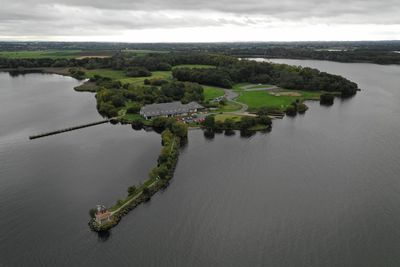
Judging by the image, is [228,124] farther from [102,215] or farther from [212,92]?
[102,215]

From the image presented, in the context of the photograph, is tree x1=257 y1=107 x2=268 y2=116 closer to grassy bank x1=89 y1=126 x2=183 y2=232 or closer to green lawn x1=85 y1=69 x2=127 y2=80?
grassy bank x1=89 y1=126 x2=183 y2=232

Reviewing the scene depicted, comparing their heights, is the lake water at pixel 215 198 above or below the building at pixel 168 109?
below

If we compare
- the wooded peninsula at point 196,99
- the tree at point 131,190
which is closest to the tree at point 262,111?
the wooded peninsula at point 196,99

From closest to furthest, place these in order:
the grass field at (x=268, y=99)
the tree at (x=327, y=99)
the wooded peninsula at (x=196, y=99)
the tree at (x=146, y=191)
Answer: the tree at (x=146, y=191), the wooded peninsula at (x=196, y=99), the grass field at (x=268, y=99), the tree at (x=327, y=99)

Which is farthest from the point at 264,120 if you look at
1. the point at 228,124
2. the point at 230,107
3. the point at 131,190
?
the point at 131,190

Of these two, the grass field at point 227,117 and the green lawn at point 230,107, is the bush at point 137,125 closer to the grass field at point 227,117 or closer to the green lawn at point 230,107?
the grass field at point 227,117

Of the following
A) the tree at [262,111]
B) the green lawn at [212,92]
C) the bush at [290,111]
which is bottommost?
the bush at [290,111]

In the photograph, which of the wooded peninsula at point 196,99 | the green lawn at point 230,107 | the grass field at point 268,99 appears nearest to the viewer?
the wooded peninsula at point 196,99
